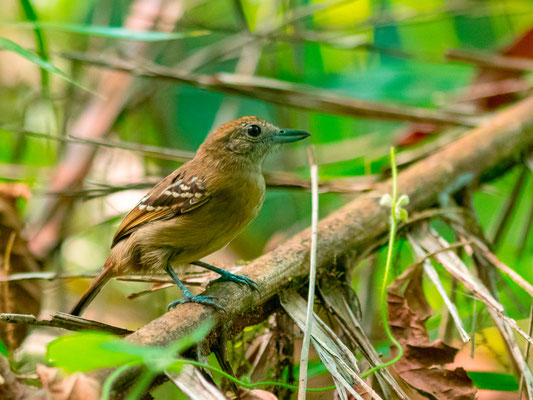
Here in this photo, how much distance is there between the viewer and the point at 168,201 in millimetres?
2865

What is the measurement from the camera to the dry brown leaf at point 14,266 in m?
2.67

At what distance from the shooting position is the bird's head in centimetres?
305

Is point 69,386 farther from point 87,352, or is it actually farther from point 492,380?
point 492,380

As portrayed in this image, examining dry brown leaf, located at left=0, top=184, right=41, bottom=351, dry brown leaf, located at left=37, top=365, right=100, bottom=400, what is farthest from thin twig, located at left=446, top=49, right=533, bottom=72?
dry brown leaf, located at left=37, top=365, right=100, bottom=400

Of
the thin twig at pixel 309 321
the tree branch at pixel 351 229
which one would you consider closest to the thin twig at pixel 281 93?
the tree branch at pixel 351 229

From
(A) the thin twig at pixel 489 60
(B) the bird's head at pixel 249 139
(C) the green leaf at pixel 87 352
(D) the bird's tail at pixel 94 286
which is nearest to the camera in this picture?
(C) the green leaf at pixel 87 352

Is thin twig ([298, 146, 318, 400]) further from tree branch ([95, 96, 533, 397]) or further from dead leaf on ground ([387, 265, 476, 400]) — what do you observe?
dead leaf on ground ([387, 265, 476, 400])

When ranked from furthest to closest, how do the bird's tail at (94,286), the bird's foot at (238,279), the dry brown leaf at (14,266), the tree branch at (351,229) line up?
the bird's tail at (94,286), the dry brown leaf at (14,266), the bird's foot at (238,279), the tree branch at (351,229)

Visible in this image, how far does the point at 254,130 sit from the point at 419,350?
151 centimetres

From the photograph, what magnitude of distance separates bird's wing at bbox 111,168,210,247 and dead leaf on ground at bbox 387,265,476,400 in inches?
40.1

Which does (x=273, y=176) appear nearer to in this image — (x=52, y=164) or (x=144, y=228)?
(x=144, y=228)

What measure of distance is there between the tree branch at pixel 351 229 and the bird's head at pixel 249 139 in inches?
21.0

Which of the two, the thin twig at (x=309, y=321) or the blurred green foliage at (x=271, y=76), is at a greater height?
the blurred green foliage at (x=271, y=76)

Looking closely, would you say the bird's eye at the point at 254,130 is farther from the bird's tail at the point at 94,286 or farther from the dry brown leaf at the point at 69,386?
the dry brown leaf at the point at 69,386
